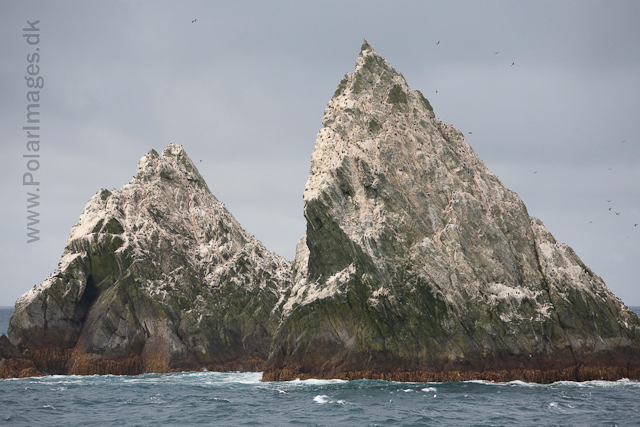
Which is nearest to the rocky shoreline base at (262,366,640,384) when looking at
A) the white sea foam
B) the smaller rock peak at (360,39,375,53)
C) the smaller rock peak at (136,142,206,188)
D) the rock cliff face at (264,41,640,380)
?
the rock cliff face at (264,41,640,380)

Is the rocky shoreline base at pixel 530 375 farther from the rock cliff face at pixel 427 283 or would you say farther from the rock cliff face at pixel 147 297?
the rock cliff face at pixel 147 297

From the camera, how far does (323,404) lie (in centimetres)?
4244

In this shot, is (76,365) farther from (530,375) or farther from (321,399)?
(530,375)

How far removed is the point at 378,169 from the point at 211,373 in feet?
92.8

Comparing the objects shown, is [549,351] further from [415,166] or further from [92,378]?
[92,378]

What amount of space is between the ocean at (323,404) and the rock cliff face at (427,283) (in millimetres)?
2729

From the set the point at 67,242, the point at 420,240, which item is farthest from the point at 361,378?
the point at 67,242

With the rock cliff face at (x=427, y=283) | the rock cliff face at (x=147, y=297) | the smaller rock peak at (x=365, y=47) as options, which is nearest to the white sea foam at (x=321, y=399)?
the rock cliff face at (x=427, y=283)

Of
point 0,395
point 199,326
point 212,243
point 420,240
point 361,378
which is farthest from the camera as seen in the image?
point 212,243

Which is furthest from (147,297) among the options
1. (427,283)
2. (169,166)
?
(427,283)

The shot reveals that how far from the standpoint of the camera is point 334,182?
5881 centimetres

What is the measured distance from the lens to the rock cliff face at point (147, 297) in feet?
216

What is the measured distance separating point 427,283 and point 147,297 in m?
32.6

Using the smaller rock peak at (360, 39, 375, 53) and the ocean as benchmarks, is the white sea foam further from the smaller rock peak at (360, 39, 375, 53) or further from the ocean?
the smaller rock peak at (360, 39, 375, 53)
